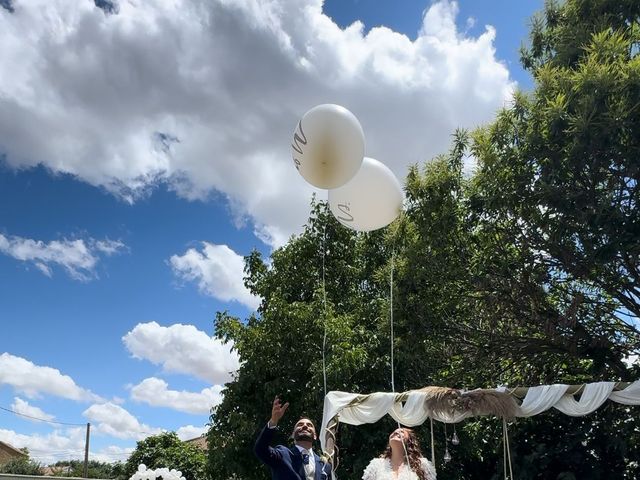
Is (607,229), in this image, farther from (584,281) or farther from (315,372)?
(315,372)

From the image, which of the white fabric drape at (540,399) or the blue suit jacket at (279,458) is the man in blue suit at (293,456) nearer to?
the blue suit jacket at (279,458)

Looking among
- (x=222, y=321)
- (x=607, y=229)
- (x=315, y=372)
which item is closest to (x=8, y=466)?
(x=222, y=321)

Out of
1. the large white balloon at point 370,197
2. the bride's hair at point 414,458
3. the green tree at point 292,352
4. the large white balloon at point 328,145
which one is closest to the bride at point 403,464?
the bride's hair at point 414,458

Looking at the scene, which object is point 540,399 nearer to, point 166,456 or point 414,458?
point 414,458

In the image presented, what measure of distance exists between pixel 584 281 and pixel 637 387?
2.72 m

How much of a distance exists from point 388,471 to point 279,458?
1220 mm

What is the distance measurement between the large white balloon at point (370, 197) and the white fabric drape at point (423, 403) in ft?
7.00

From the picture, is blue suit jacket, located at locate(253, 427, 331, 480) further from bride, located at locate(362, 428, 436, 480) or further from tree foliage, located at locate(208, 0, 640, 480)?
tree foliage, located at locate(208, 0, 640, 480)

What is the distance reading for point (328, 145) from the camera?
20.5ft

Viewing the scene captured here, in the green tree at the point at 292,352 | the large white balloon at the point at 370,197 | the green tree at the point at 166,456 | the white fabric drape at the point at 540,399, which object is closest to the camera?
the white fabric drape at the point at 540,399

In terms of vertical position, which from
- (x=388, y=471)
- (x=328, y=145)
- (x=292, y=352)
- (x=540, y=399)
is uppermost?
(x=328, y=145)

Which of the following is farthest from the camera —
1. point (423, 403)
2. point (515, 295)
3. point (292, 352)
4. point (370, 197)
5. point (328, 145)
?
point (292, 352)

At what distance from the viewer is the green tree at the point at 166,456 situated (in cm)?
1808

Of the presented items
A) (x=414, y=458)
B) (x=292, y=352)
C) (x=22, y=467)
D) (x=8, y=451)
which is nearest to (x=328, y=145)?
(x=414, y=458)
